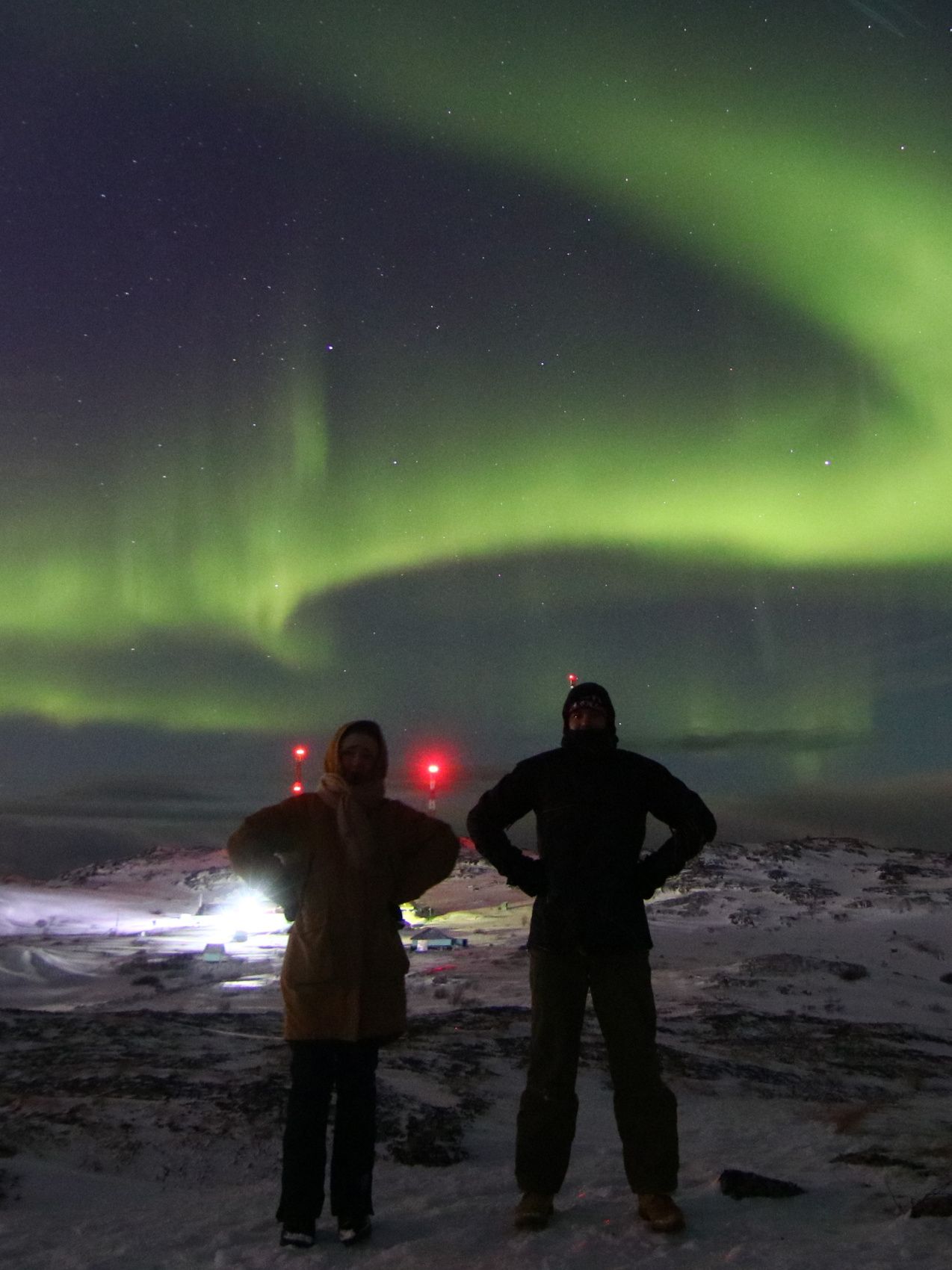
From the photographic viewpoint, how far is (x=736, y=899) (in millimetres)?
58969

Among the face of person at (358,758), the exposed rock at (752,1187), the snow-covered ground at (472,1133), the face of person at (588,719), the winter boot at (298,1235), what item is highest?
→ the face of person at (588,719)

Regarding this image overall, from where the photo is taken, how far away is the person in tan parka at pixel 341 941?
164 inches

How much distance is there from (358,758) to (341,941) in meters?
0.84

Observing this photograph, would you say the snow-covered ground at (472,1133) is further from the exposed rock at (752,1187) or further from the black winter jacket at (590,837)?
the black winter jacket at (590,837)

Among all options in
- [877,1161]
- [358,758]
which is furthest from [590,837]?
[877,1161]

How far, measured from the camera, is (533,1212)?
165 inches

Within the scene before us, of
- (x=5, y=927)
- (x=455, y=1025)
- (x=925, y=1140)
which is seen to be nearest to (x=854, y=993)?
(x=455, y=1025)

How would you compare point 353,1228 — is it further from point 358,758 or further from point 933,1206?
point 933,1206

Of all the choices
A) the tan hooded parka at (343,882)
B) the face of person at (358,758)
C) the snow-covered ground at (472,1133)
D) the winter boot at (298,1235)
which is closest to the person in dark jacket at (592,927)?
the snow-covered ground at (472,1133)

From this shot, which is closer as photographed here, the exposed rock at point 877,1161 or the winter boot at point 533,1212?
the winter boot at point 533,1212

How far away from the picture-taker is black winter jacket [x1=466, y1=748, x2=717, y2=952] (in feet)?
14.5

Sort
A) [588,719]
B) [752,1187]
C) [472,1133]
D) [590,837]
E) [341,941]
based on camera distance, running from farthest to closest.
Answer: [472,1133], [588,719], [752,1187], [590,837], [341,941]

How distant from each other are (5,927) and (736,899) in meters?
44.0

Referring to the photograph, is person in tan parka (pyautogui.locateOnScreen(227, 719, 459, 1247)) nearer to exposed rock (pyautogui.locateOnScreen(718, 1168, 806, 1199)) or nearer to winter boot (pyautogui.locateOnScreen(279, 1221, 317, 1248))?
winter boot (pyautogui.locateOnScreen(279, 1221, 317, 1248))
